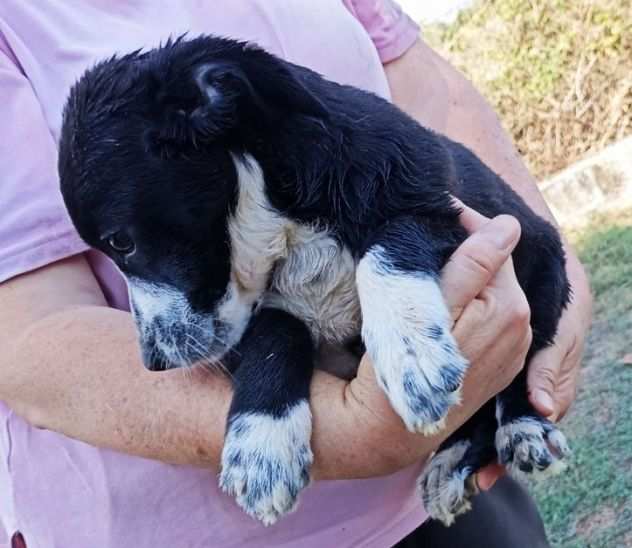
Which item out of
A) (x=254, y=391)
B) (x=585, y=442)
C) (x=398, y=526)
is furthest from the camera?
(x=585, y=442)

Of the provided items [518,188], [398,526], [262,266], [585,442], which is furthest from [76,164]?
[585,442]

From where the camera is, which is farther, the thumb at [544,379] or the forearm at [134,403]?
the thumb at [544,379]

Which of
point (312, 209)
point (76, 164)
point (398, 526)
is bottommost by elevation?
point (398, 526)

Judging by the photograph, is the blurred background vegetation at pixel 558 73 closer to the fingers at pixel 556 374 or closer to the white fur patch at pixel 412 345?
the fingers at pixel 556 374

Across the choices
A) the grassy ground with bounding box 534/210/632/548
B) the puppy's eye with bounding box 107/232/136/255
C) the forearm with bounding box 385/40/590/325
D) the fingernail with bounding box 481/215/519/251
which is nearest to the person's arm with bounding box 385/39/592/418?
the forearm with bounding box 385/40/590/325

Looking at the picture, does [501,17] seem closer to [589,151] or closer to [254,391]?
[589,151]

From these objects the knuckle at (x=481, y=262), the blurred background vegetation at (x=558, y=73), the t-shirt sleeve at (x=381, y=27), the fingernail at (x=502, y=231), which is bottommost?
the blurred background vegetation at (x=558, y=73)

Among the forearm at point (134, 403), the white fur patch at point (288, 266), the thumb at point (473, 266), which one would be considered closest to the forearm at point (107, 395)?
the forearm at point (134, 403)

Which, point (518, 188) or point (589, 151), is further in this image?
point (589, 151)
